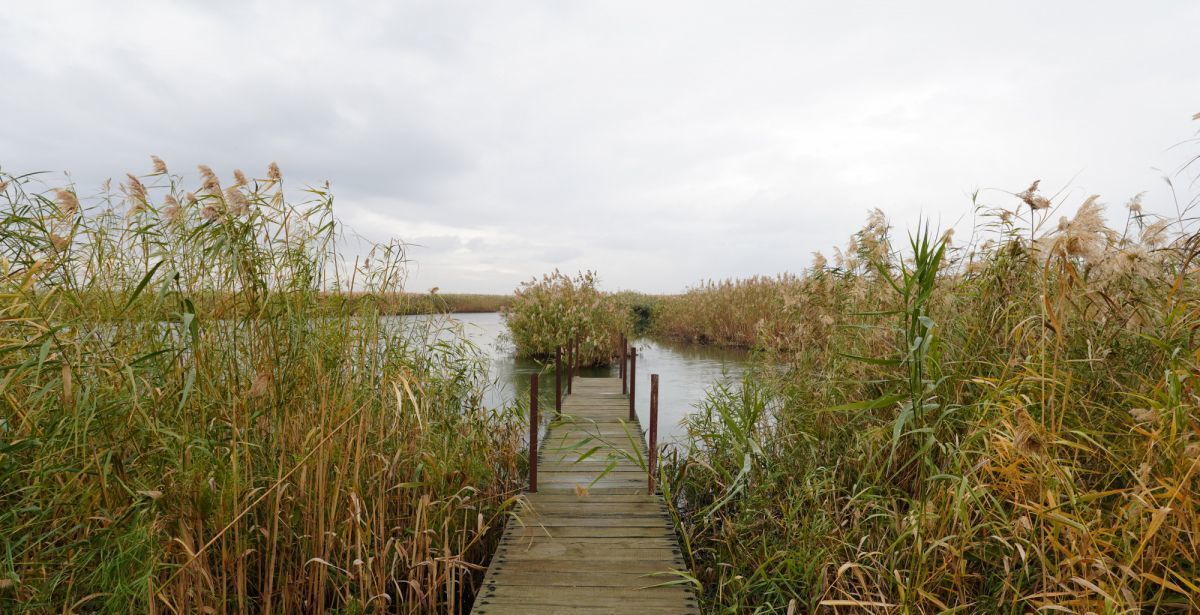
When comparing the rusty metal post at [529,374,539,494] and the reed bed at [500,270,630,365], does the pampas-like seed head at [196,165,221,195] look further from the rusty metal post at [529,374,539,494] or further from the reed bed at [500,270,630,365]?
the reed bed at [500,270,630,365]

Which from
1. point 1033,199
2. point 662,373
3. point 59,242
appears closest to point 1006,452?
point 1033,199

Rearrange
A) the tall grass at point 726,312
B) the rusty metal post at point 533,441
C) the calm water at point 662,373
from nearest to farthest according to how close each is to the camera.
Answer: the rusty metal post at point 533,441, the calm water at point 662,373, the tall grass at point 726,312

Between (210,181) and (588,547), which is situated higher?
(210,181)

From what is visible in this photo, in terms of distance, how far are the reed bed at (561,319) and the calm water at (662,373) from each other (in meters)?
0.38

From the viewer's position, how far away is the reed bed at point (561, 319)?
11953 millimetres

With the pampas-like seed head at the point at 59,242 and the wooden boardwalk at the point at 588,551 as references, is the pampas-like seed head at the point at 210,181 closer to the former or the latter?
the pampas-like seed head at the point at 59,242

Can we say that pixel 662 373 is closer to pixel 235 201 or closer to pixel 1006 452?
pixel 1006 452

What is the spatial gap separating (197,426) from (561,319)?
9.27 m

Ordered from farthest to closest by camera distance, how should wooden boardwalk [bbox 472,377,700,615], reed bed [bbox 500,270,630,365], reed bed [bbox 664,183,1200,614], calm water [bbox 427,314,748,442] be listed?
reed bed [bbox 500,270,630,365] < calm water [bbox 427,314,748,442] < wooden boardwalk [bbox 472,377,700,615] < reed bed [bbox 664,183,1200,614]

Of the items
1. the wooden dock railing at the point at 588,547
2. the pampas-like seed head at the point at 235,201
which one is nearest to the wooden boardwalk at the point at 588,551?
the wooden dock railing at the point at 588,547

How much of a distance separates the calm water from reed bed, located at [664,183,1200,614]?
235 centimetres

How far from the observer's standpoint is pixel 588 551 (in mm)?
3449

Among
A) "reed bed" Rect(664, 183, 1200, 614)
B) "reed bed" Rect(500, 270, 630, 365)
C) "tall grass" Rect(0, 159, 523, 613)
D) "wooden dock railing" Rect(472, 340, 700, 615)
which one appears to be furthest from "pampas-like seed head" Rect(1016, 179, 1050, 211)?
"reed bed" Rect(500, 270, 630, 365)

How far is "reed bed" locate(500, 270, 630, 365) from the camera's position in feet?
39.2
